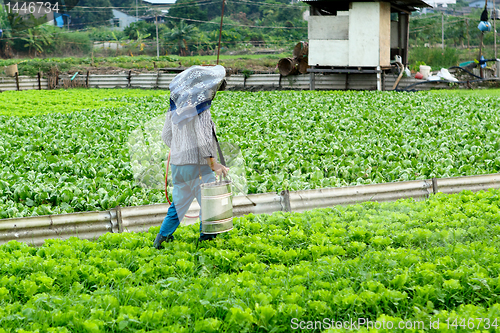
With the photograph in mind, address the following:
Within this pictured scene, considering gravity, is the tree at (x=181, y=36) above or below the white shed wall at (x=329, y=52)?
above

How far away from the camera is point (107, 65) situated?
39.3 meters

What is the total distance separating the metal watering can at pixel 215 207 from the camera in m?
4.56

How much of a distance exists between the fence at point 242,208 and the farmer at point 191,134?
3.49ft

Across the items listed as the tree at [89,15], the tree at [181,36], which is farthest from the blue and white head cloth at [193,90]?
the tree at [89,15]

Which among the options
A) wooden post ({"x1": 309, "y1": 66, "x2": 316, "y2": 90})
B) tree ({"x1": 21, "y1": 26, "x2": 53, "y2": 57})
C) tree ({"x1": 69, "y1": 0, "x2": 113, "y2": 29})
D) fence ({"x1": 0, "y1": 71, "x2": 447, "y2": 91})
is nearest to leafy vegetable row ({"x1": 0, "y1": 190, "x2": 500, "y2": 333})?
wooden post ({"x1": 309, "y1": 66, "x2": 316, "y2": 90})

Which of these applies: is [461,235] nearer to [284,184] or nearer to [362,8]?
[284,184]

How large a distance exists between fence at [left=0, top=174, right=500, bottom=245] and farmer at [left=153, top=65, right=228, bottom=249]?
3.49 feet

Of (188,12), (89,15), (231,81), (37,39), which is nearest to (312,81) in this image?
(231,81)

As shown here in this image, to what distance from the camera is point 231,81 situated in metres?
30.1

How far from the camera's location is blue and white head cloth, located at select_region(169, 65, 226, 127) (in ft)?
15.4

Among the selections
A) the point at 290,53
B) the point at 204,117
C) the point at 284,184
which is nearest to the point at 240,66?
the point at 290,53

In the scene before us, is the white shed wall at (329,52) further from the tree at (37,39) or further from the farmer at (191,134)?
the tree at (37,39)

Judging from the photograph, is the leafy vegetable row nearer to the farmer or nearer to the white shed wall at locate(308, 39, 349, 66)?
the farmer

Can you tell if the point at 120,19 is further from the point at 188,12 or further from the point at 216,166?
the point at 216,166
